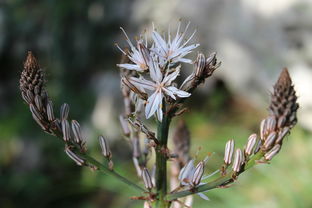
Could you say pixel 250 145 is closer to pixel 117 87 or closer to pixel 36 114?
pixel 36 114

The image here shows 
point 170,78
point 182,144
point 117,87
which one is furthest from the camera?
point 117,87

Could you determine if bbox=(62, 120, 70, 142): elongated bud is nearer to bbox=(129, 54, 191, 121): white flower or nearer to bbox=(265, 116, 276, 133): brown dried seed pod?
bbox=(129, 54, 191, 121): white flower

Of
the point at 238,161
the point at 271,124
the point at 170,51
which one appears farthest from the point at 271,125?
the point at 170,51

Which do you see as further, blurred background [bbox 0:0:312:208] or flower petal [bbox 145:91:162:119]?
blurred background [bbox 0:0:312:208]

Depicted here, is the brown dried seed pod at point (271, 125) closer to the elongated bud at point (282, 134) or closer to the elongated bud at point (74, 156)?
the elongated bud at point (282, 134)

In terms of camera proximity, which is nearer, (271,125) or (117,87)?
(271,125)

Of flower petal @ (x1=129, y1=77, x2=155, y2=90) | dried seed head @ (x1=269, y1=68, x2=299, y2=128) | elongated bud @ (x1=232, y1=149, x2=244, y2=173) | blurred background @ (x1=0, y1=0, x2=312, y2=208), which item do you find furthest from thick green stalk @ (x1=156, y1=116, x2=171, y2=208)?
blurred background @ (x1=0, y1=0, x2=312, y2=208)
